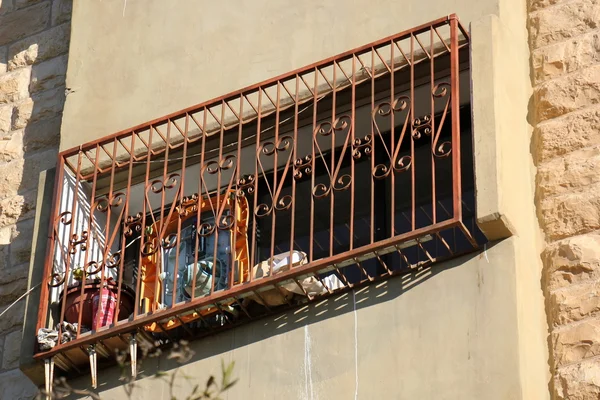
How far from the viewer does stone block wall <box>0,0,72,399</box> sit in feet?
31.0

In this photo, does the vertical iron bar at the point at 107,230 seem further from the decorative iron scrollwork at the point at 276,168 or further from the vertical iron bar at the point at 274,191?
the vertical iron bar at the point at 274,191

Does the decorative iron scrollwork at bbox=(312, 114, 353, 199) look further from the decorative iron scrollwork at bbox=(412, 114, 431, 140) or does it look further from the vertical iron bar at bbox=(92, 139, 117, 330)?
the vertical iron bar at bbox=(92, 139, 117, 330)

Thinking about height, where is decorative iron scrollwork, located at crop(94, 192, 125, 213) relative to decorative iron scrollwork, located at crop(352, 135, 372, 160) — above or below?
above

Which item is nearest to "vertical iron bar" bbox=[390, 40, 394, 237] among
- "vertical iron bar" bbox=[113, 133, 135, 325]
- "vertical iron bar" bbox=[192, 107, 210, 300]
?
"vertical iron bar" bbox=[192, 107, 210, 300]

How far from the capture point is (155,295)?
333 inches

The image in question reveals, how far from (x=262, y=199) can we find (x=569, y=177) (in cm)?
205

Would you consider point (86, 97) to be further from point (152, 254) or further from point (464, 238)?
point (464, 238)

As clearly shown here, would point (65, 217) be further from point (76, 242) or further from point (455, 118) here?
point (455, 118)

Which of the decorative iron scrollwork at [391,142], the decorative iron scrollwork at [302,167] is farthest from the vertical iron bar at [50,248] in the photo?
the decorative iron scrollwork at [391,142]

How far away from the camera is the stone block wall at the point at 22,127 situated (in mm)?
9461

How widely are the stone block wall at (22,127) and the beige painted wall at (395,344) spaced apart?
1716mm

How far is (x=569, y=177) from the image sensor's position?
7.99 m

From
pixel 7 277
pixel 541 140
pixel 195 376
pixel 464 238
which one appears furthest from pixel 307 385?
pixel 7 277

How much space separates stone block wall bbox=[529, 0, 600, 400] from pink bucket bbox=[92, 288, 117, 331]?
8.02 ft
